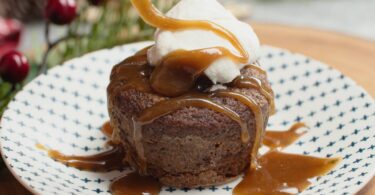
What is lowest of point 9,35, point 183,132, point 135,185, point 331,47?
point 135,185

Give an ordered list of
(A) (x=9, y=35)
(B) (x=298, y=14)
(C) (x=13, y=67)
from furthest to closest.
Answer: (B) (x=298, y=14) → (A) (x=9, y=35) → (C) (x=13, y=67)

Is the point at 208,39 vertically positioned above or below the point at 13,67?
above

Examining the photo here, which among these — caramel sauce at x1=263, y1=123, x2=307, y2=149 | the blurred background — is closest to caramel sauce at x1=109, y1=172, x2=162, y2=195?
caramel sauce at x1=263, y1=123, x2=307, y2=149

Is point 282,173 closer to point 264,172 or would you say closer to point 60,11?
point 264,172

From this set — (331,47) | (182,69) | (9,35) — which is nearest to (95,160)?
(182,69)

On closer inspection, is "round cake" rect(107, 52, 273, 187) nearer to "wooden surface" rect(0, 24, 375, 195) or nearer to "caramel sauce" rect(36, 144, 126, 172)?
"caramel sauce" rect(36, 144, 126, 172)

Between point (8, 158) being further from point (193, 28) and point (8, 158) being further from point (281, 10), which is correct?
point (281, 10)
